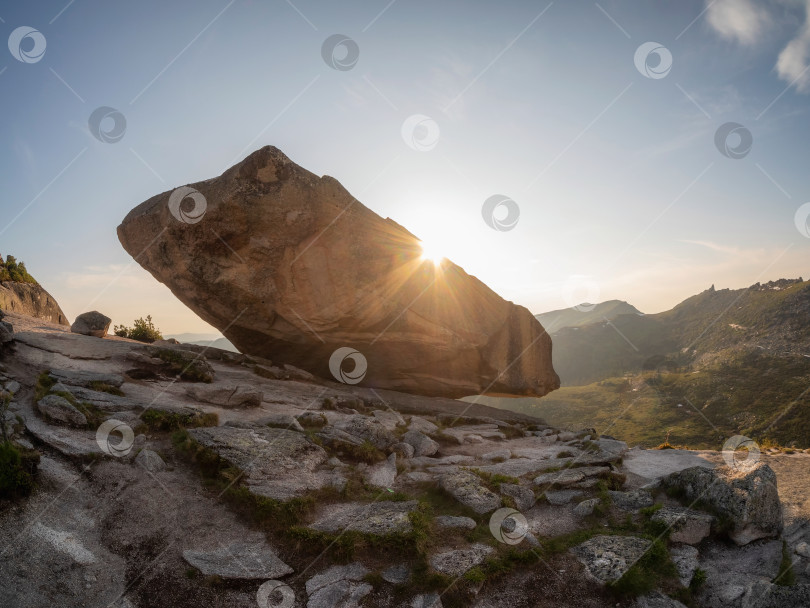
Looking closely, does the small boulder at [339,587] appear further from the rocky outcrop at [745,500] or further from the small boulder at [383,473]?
the rocky outcrop at [745,500]

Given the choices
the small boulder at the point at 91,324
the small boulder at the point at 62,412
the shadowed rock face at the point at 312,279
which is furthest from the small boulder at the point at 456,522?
the small boulder at the point at 91,324

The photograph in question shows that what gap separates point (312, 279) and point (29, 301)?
2510cm

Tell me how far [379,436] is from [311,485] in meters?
4.83

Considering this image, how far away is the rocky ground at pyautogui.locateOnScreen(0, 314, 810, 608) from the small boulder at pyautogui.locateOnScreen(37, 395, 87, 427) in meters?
0.06

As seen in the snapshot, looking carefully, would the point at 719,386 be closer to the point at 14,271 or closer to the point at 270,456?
the point at 270,456

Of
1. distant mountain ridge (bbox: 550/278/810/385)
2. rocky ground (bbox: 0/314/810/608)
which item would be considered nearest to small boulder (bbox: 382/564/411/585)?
rocky ground (bbox: 0/314/810/608)

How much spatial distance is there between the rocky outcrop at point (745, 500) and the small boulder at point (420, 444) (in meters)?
9.04

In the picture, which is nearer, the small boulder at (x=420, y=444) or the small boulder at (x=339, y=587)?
the small boulder at (x=339, y=587)

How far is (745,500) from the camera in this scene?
11.4 metres

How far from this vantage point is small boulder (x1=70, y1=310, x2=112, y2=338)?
27.0 meters

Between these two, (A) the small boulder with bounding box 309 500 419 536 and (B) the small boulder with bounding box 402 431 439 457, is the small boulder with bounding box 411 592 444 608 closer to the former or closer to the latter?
(A) the small boulder with bounding box 309 500 419 536

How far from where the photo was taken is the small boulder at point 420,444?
57.6 ft

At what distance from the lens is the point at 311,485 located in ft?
39.5

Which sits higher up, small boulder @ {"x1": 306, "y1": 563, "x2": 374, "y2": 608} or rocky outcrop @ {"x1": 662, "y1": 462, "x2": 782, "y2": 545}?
rocky outcrop @ {"x1": 662, "y1": 462, "x2": 782, "y2": 545}
